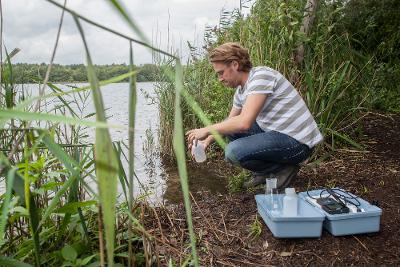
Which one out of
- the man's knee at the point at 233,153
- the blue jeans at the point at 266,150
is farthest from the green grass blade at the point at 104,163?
the man's knee at the point at 233,153

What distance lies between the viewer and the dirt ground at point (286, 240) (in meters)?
2.04

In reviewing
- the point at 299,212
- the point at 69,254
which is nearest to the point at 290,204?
the point at 299,212

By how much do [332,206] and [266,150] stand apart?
718 mm

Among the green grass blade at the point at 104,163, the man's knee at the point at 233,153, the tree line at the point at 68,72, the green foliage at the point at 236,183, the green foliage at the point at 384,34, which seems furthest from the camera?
the green foliage at the point at 384,34

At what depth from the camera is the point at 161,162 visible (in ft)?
16.0

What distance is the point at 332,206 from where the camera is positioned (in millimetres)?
2252

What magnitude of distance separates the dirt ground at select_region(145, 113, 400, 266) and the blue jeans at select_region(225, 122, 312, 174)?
0.80 feet

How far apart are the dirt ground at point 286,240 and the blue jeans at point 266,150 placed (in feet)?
0.80

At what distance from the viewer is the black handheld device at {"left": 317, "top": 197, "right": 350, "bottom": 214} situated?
7.15 feet

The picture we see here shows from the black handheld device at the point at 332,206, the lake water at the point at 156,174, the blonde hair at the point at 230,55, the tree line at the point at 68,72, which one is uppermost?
the blonde hair at the point at 230,55

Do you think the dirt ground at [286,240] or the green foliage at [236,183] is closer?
the dirt ground at [286,240]

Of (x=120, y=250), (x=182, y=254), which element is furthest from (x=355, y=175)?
(x=120, y=250)

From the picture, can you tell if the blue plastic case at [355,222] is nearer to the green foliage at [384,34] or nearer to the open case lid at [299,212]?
the open case lid at [299,212]

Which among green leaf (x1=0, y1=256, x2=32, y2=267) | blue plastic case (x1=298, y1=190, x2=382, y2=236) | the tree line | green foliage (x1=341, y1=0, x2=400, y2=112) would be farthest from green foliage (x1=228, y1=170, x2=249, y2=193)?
green foliage (x1=341, y1=0, x2=400, y2=112)
